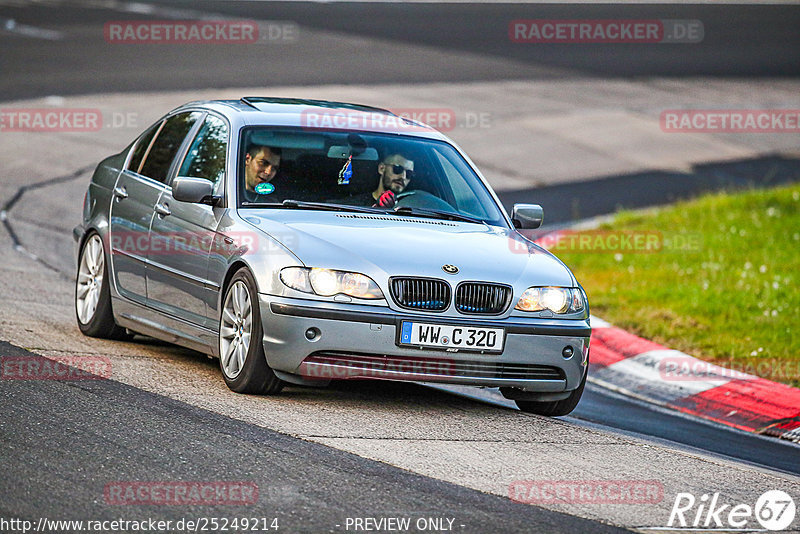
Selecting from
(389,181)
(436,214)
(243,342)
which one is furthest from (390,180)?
(243,342)

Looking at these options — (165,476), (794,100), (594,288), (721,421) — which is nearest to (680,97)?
(794,100)

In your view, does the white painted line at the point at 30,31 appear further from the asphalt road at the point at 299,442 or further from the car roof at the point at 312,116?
the car roof at the point at 312,116

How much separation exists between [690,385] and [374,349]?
11.8 ft

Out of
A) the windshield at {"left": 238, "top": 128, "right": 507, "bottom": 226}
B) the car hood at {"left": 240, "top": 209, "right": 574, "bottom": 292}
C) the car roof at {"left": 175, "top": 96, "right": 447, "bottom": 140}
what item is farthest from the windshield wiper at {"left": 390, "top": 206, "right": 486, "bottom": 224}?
the car roof at {"left": 175, "top": 96, "right": 447, "bottom": 140}

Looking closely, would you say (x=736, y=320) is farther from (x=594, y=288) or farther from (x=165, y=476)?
(x=165, y=476)

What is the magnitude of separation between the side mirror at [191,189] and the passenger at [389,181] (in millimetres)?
873

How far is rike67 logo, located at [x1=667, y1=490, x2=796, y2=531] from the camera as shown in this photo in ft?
18.1
